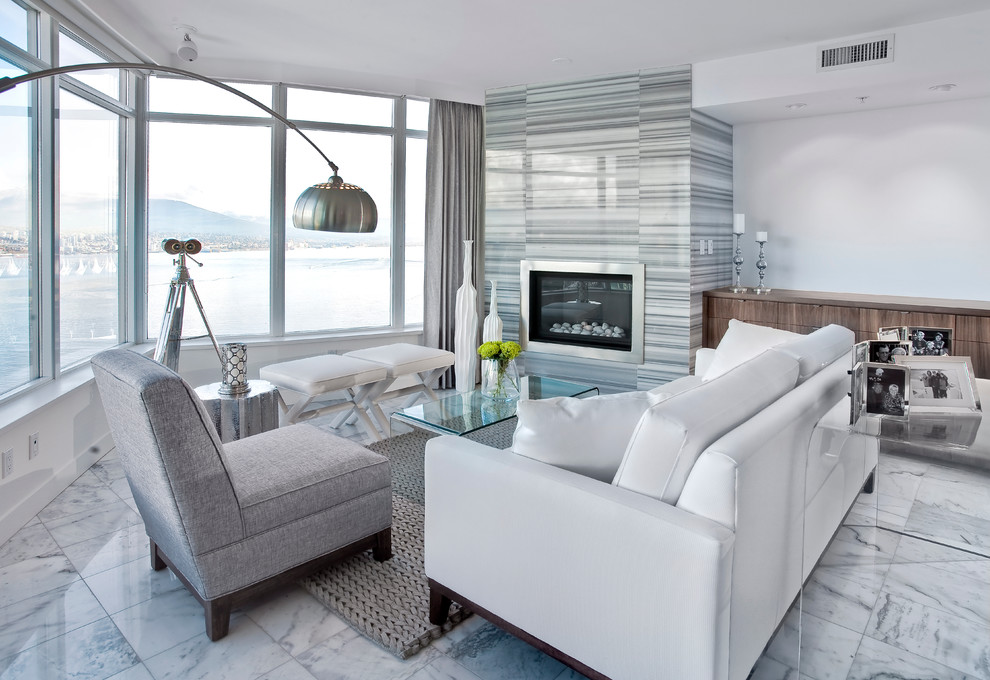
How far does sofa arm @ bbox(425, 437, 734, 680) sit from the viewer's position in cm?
149

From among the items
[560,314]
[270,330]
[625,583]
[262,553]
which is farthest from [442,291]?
[625,583]

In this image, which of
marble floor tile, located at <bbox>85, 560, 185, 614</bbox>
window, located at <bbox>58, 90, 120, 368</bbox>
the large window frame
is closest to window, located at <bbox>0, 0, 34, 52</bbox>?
the large window frame

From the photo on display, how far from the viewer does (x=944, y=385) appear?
1.89 meters

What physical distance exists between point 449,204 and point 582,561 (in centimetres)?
439

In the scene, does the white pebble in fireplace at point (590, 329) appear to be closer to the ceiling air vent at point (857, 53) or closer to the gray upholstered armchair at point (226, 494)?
the ceiling air vent at point (857, 53)

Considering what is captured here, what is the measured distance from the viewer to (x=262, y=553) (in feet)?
7.23

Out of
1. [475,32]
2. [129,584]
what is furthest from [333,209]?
[475,32]

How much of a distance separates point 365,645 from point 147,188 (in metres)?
4.00

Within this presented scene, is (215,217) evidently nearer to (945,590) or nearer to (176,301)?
(176,301)

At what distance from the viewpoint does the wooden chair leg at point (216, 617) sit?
2113mm

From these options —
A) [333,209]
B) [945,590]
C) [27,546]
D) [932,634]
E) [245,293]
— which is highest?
[333,209]

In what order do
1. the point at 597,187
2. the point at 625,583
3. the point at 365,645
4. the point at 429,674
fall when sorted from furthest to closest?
1. the point at 597,187
2. the point at 365,645
3. the point at 429,674
4. the point at 625,583

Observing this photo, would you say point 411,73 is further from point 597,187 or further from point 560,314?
point 560,314

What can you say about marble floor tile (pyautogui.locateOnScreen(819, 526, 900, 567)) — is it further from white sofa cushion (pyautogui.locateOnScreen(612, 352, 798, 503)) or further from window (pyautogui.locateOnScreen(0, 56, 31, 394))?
window (pyautogui.locateOnScreen(0, 56, 31, 394))
